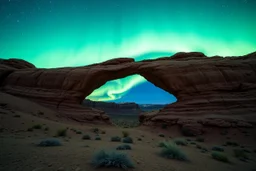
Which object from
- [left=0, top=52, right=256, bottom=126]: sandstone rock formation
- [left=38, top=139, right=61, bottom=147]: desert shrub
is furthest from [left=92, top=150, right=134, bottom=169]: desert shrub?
[left=0, top=52, right=256, bottom=126]: sandstone rock formation

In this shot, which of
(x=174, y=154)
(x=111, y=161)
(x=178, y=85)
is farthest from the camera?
(x=178, y=85)

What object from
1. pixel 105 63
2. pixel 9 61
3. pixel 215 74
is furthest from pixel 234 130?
pixel 9 61

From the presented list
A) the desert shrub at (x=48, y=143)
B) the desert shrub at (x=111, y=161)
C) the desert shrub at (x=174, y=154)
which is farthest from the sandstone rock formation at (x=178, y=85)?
the desert shrub at (x=48, y=143)

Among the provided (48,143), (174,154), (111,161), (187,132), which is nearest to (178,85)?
(187,132)

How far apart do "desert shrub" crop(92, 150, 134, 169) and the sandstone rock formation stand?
12668 mm

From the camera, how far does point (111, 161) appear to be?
3.77 meters

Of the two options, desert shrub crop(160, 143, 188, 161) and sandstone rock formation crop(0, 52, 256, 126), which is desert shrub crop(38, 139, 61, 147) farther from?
sandstone rock formation crop(0, 52, 256, 126)

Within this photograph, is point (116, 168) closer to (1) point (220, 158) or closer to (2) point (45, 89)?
(1) point (220, 158)

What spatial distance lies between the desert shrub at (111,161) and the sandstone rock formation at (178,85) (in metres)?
12.7

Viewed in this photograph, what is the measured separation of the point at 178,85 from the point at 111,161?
16953 mm

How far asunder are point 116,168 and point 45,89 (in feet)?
72.7

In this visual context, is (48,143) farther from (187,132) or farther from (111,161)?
(187,132)

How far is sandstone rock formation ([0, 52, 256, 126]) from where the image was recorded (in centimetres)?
1544

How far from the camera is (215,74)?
17.8 m
